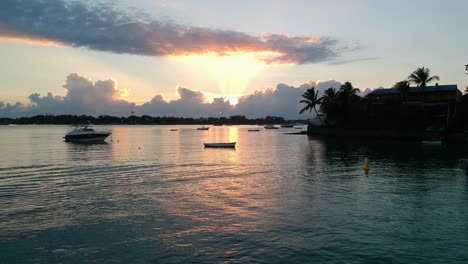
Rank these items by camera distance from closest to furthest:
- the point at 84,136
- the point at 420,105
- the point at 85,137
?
the point at 84,136, the point at 85,137, the point at 420,105

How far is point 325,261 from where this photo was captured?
42.3 feet

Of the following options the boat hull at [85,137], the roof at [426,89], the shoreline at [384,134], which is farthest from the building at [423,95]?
the boat hull at [85,137]

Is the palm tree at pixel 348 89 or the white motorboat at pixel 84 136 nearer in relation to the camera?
the white motorboat at pixel 84 136

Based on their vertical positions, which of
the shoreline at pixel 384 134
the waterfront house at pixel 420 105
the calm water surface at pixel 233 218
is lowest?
the calm water surface at pixel 233 218

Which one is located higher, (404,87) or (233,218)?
(404,87)

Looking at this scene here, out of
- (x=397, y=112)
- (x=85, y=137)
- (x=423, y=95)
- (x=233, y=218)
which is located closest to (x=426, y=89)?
(x=423, y=95)

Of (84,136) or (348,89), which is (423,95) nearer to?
(348,89)

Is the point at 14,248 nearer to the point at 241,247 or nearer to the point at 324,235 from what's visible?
the point at 241,247

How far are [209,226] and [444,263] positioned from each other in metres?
9.08

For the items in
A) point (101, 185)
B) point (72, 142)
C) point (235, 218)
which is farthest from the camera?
point (72, 142)

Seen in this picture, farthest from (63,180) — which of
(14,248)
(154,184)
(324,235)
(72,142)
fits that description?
(72,142)

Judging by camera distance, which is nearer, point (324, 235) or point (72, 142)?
point (324, 235)

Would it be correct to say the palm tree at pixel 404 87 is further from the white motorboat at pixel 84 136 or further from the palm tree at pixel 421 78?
the white motorboat at pixel 84 136

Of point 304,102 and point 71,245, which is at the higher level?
point 304,102
